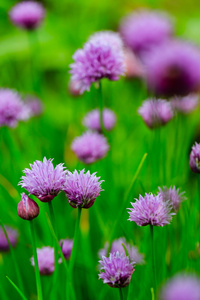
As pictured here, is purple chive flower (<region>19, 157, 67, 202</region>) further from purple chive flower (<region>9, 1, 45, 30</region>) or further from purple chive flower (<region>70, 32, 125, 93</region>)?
purple chive flower (<region>9, 1, 45, 30</region>)

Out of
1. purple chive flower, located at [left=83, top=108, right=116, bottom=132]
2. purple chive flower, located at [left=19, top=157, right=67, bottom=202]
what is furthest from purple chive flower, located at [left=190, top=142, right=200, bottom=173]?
purple chive flower, located at [left=83, top=108, right=116, bottom=132]

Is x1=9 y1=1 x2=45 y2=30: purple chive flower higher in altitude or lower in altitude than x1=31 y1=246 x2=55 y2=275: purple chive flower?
higher

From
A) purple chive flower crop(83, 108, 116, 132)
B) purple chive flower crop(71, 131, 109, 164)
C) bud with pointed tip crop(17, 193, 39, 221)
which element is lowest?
bud with pointed tip crop(17, 193, 39, 221)

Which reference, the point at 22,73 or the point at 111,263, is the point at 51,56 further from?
the point at 111,263

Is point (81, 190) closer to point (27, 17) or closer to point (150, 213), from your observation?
point (150, 213)

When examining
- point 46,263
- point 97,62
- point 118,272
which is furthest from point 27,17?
point 118,272

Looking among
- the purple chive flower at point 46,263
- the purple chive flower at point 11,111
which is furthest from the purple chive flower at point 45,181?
the purple chive flower at point 11,111
